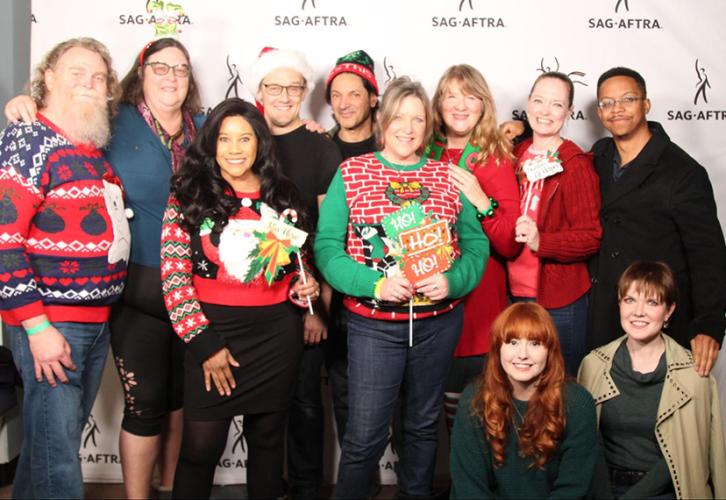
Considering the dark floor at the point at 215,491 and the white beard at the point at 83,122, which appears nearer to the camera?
the white beard at the point at 83,122

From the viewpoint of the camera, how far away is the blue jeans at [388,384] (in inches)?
100

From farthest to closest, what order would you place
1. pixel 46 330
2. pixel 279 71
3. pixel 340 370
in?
pixel 340 370 → pixel 279 71 → pixel 46 330

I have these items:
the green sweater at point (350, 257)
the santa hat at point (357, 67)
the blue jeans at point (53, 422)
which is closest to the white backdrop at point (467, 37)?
the santa hat at point (357, 67)

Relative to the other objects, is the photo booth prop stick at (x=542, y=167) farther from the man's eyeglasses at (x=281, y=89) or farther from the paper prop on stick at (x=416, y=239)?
the man's eyeglasses at (x=281, y=89)

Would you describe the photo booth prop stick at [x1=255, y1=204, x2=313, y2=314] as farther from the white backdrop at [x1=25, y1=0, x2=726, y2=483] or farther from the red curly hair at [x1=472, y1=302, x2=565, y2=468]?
the white backdrop at [x1=25, y1=0, x2=726, y2=483]

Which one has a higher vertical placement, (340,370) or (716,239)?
(716,239)

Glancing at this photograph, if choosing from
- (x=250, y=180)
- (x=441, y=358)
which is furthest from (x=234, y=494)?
(x=250, y=180)

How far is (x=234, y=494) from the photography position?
344 centimetres

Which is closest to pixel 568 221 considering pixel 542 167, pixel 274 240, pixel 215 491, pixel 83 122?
pixel 542 167

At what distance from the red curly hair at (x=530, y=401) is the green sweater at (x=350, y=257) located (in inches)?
10.0

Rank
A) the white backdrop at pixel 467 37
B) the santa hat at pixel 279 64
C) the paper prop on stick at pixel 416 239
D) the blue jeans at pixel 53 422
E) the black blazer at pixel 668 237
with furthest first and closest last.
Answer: the white backdrop at pixel 467 37, the santa hat at pixel 279 64, the black blazer at pixel 668 237, the paper prop on stick at pixel 416 239, the blue jeans at pixel 53 422

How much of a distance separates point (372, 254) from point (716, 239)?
3.81 feet

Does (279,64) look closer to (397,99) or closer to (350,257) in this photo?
(397,99)

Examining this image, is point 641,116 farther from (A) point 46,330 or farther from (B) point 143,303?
(A) point 46,330
